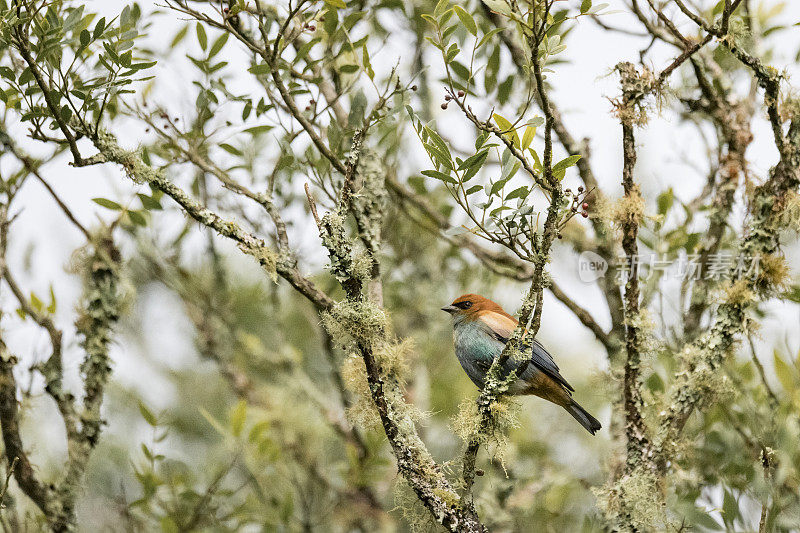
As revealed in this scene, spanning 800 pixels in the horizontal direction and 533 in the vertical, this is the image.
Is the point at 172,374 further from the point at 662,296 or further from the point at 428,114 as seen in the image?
the point at 662,296

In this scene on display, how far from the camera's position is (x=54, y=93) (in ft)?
9.47

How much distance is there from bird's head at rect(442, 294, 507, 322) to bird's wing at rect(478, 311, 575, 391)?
52 mm

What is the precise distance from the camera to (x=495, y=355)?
365 cm

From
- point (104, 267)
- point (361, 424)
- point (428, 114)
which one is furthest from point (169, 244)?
point (361, 424)

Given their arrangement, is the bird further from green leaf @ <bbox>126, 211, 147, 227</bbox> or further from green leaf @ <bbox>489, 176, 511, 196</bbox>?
green leaf @ <bbox>126, 211, 147, 227</bbox>

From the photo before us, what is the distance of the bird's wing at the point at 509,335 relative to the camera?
3586mm

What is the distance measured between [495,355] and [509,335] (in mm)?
162

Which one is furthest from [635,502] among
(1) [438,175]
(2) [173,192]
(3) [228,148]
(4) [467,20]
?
(3) [228,148]

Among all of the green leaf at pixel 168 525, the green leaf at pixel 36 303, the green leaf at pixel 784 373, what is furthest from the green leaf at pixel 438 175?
the green leaf at pixel 168 525

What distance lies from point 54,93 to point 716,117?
10.6ft

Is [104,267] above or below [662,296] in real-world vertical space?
below

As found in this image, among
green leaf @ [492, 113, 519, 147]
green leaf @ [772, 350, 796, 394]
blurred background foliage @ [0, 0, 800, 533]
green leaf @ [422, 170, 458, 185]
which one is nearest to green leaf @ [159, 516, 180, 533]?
blurred background foliage @ [0, 0, 800, 533]

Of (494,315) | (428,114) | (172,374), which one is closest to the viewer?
(494,315)

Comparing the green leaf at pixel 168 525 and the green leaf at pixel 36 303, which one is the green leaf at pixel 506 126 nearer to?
the green leaf at pixel 36 303
